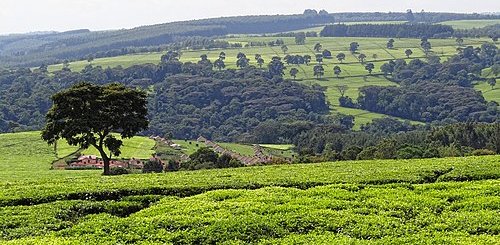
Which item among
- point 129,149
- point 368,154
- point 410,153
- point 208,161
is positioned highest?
point 410,153

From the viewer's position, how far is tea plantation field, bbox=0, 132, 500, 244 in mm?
21188

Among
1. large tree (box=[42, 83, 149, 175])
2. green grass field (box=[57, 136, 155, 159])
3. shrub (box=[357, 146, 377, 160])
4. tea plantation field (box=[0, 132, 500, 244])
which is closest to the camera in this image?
tea plantation field (box=[0, 132, 500, 244])

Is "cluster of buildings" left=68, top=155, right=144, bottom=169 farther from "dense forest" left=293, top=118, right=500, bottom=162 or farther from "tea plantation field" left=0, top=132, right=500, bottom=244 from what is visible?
"tea plantation field" left=0, top=132, right=500, bottom=244

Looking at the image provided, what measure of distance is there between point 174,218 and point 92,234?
10.2 ft

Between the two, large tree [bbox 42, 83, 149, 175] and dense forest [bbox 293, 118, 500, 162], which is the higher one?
large tree [bbox 42, 83, 149, 175]

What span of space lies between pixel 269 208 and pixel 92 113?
3552 cm

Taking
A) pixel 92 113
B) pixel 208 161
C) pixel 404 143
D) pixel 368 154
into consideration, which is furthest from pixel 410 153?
pixel 92 113

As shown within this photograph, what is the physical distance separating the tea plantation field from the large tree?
869 inches

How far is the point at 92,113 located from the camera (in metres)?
55.7

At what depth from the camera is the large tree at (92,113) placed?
181 ft

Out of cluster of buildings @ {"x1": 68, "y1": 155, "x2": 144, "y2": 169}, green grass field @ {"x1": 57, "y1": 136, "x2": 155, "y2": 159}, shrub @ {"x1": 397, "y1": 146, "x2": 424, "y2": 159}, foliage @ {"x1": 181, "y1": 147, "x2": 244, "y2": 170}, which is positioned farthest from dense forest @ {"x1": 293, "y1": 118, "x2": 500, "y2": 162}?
green grass field @ {"x1": 57, "y1": 136, "x2": 155, "y2": 159}

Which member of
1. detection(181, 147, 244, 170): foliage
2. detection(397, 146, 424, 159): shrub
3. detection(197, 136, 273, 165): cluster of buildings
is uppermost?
detection(397, 146, 424, 159): shrub

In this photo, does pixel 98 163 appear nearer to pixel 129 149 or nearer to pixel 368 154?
pixel 129 149

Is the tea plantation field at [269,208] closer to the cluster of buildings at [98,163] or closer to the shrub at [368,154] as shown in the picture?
the shrub at [368,154]
